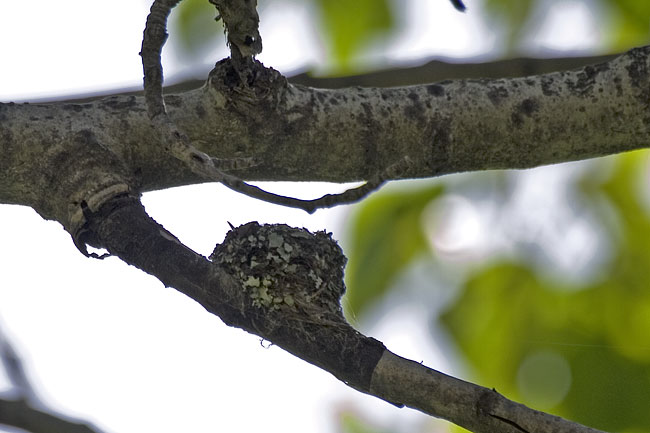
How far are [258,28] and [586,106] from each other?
0.97 metres

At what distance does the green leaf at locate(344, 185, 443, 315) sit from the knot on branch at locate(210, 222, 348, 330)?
49.5 inches

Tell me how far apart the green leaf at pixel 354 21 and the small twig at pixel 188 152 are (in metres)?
1.77

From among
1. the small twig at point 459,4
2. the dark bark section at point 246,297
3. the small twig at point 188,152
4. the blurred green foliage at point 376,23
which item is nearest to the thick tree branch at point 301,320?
the dark bark section at point 246,297

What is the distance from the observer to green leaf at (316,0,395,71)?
3646 millimetres

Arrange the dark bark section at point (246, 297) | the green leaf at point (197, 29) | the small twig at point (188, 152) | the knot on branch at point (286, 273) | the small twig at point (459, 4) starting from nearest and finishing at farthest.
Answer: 1. the small twig at point (188, 152)
2. the dark bark section at point (246, 297)
3. the knot on branch at point (286, 273)
4. the small twig at point (459, 4)
5. the green leaf at point (197, 29)

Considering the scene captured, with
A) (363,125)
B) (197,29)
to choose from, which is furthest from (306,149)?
(197,29)

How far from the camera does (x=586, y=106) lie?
2.41m

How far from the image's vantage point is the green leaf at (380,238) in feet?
13.1

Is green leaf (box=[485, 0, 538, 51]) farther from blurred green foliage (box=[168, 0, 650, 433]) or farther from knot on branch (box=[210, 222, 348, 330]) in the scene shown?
knot on branch (box=[210, 222, 348, 330])

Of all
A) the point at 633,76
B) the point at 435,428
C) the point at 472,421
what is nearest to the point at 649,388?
the point at 435,428

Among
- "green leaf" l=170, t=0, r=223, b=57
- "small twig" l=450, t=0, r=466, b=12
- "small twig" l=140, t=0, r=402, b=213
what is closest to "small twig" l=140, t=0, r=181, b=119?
"small twig" l=140, t=0, r=402, b=213

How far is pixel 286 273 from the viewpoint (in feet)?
7.82

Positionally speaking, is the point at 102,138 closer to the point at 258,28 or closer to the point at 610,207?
the point at 258,28

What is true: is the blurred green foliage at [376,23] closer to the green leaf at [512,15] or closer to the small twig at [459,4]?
the green leaf at [512,15]
